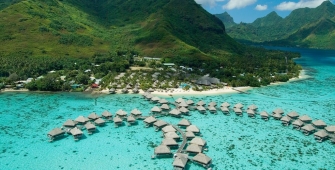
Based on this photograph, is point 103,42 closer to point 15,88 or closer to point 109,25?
point 109,25

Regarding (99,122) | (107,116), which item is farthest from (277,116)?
(99,122)

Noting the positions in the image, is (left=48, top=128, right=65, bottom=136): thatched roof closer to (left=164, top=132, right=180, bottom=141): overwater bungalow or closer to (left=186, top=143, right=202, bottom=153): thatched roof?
(left=164, top=132, right=180, bottom=141): overwater bungalow

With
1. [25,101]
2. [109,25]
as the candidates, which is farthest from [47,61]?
[109,25]

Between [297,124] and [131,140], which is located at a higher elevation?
[297,124]

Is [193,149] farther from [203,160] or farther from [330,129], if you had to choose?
[330,129]

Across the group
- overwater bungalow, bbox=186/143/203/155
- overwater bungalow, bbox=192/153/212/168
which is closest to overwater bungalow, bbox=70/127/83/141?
overwater bungalow, bbox=186/143/203/155

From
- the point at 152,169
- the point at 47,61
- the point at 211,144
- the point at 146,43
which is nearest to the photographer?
the point at 152,169
